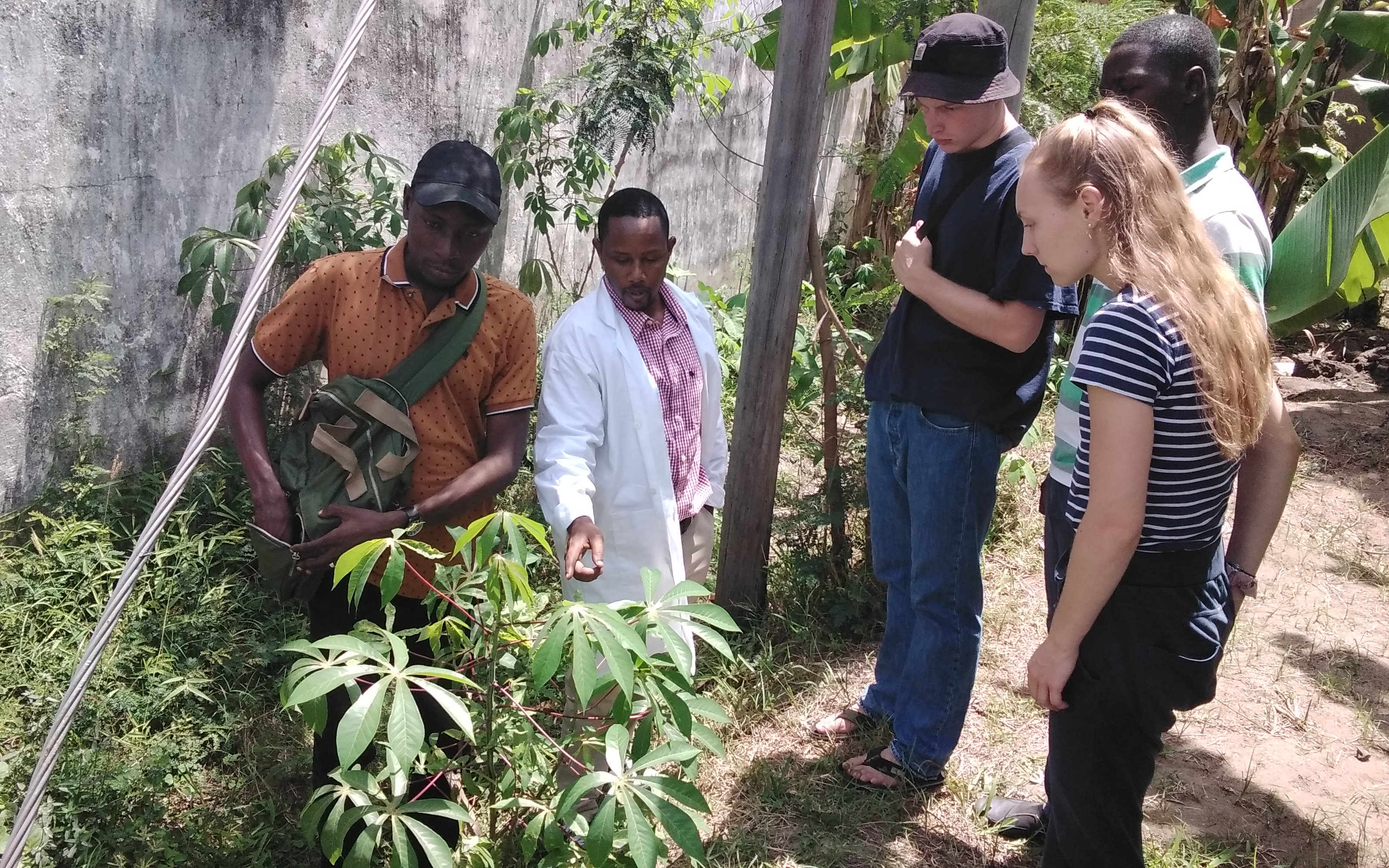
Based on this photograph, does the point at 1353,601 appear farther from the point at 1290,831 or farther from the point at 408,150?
the point at 408,150

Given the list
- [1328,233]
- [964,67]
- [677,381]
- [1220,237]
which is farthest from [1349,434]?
[677,381]

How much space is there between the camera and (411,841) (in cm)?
220

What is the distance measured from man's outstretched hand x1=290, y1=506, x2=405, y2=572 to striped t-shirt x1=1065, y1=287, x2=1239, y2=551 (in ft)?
4.39

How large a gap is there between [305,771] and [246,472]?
104 centimetres

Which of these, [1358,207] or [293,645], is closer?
[293,645]

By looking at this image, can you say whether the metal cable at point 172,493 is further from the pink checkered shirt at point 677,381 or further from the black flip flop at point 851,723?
the black flip flop at point 851,723

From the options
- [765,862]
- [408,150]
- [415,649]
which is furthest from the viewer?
[408,150]

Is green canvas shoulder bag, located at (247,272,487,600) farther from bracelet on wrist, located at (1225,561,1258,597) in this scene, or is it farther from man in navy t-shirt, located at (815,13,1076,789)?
bracelet on wrist, located at (1225,561,1258,597)

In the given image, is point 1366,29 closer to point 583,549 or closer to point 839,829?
point 839,829

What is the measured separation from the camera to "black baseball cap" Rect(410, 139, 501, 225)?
2.12m

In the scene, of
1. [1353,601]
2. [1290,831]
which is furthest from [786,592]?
[1353,601]

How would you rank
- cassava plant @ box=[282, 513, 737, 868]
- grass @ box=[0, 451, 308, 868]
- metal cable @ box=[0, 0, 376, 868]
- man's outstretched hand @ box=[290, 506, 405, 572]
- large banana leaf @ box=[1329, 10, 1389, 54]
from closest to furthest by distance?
metal cable @ box=[0, 0, 376, 868], cassava plant @ box=[282, 513, 737, 868], man's outstretched hand @ box=[290, 506, 405, 572], grass @ box=[0, 451, 308, 868], large banana leaf @ box=[1329, 10, 1389, 54]

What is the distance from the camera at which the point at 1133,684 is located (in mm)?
1885

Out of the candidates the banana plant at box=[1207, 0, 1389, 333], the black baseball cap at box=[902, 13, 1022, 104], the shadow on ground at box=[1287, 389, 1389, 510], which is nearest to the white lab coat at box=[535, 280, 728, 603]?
the black baseball cap at box=[902, 13, 1022, 104]
